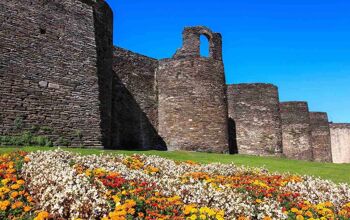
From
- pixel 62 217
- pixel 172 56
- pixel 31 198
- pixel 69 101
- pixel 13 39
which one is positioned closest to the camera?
pixel 62 217

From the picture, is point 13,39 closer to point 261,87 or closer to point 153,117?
point 153,117

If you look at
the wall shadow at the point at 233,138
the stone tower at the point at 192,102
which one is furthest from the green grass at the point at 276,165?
the wall shadow at the point at 233,138

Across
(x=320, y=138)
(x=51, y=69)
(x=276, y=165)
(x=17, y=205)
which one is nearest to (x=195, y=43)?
(x=276, y=165)

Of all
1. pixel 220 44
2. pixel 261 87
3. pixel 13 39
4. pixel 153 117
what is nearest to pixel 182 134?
pixel 153 117

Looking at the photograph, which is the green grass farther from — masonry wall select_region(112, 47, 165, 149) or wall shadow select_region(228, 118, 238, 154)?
wall shadow select_region(228, 118, 238, 154)

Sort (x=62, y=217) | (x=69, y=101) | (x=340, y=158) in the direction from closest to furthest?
(x=62, y=217)
(x=69, y=101)
(x=340, y=158)

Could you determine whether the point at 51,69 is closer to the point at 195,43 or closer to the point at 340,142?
the point at 195,43

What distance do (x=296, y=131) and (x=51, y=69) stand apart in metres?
26.8

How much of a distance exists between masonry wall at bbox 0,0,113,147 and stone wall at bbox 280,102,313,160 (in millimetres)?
22950

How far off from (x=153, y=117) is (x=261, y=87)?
10.6m

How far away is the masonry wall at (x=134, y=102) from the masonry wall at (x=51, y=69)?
591 cm

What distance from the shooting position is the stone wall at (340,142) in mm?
44062

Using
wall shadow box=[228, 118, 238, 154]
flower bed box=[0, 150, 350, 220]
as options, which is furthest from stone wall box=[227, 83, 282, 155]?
flower bed box=[0, 150, 350, 220]

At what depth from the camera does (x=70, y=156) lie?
10.2 m
